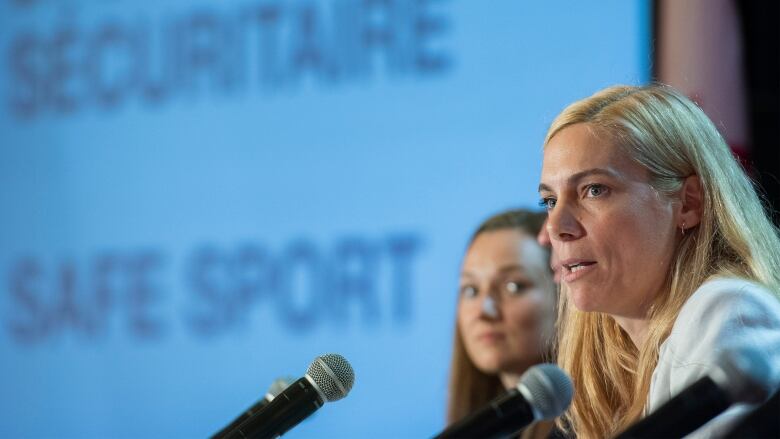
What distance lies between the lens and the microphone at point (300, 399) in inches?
52.4

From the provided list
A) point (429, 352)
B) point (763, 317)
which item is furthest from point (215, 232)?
point (763, 317)

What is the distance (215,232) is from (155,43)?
2.23ft

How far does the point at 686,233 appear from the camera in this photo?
5.49ft

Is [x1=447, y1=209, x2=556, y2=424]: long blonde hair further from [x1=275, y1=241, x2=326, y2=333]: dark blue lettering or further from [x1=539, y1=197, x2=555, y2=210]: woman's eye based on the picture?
[x1=539, y1=197, x2=555, y2=210]: woman's eye

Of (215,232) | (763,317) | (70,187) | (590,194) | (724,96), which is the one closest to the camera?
(763,317)

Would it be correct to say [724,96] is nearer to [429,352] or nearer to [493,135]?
[493,135]

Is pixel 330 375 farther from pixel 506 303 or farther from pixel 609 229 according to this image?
pixel 506 303

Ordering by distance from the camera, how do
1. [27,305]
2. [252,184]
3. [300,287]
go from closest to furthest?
[300,287], [252,184], [27,305]

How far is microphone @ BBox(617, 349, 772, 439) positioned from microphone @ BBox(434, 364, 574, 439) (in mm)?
135

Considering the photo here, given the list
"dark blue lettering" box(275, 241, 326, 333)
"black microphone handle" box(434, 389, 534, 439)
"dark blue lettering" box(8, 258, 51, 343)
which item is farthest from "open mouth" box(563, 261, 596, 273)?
"dark blue lettering" box(8, 258, 51, 343)

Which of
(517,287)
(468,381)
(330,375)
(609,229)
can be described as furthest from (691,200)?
(468,381)

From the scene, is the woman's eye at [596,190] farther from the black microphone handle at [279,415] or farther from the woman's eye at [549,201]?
the black microphone handle at [279,415]

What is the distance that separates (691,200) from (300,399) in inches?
28.3

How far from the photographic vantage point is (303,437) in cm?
314
